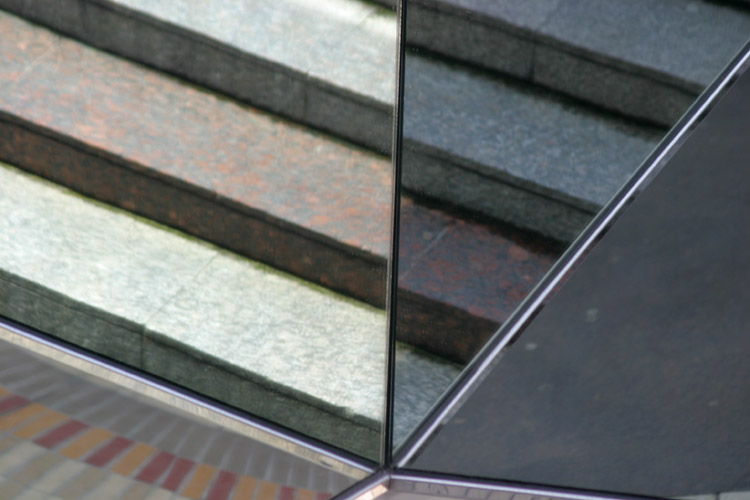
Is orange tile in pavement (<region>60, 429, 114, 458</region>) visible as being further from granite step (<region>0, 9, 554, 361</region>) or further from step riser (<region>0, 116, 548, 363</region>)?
granite step (<region>0, 9, 554, 361</region>)

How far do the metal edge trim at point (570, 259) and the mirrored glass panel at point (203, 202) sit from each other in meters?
0.11

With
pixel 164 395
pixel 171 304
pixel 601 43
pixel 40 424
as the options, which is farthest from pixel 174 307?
pixel 601 43

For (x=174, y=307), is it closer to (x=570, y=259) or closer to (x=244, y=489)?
(x=244, y=489)

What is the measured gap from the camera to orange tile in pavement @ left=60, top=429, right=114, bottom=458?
4.36 ft

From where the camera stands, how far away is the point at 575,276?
5.54 ft

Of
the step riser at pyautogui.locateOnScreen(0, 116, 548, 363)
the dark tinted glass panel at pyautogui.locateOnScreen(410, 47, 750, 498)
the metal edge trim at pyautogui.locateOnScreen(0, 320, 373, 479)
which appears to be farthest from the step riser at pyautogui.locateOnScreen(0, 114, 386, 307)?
the dark tinted glass panel at pyautogui.locateOnScreen(410, 47, 750, 498)

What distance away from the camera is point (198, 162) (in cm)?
140

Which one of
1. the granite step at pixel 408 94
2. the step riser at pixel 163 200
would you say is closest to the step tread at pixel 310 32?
the granite step at pixel 408 94

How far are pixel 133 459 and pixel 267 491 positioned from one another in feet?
0.62

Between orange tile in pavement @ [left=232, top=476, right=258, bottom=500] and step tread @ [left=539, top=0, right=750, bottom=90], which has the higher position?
step tread @ [left=539, top=0, right=750, bottom=90]

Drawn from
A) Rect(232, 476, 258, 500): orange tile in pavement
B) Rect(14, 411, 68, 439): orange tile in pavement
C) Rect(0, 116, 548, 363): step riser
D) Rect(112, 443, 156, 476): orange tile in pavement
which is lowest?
Rect(232, 476, 258, 500): orange tile in pavement

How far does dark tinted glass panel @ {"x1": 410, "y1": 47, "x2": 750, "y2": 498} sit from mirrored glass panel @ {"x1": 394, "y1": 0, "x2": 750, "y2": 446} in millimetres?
70

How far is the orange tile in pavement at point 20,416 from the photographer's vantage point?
1.34 m

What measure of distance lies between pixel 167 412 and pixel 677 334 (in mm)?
852
